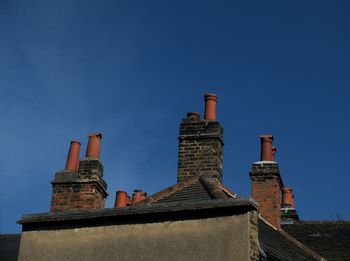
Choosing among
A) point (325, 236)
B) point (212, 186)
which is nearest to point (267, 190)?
point (325, 236)

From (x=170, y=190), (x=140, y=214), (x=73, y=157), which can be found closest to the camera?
A: (x=140, y=214)

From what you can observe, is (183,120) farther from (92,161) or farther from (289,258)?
(289,258)

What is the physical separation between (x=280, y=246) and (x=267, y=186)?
274 centimetres

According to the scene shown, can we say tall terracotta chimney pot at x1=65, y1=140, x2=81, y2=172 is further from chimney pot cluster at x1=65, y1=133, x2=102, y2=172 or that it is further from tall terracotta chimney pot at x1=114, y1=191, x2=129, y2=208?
tall terracotta chimney pot at x1=114, y1=191, x2=129, y2=208

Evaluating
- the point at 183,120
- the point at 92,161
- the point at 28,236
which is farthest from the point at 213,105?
the point at 28,236

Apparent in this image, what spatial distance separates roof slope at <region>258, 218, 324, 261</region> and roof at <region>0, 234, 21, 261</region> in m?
5.04

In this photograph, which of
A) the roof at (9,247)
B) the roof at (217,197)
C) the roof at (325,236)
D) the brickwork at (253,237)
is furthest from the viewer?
the roof at (325,236)

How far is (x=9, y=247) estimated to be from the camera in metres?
15.0

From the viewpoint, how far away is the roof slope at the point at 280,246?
37.7 ft

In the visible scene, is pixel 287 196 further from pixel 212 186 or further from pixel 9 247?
pixel 9 247

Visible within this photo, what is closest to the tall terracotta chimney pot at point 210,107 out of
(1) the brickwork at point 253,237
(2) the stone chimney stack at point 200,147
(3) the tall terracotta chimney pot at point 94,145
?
(2) the stone chimney stack at point 200,147

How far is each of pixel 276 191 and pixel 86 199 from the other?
4.29 meters

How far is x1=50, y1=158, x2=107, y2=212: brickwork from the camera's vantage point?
46.6ft

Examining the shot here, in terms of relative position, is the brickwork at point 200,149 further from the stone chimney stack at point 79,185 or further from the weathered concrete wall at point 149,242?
the weathered concrete wall at point 149,242
